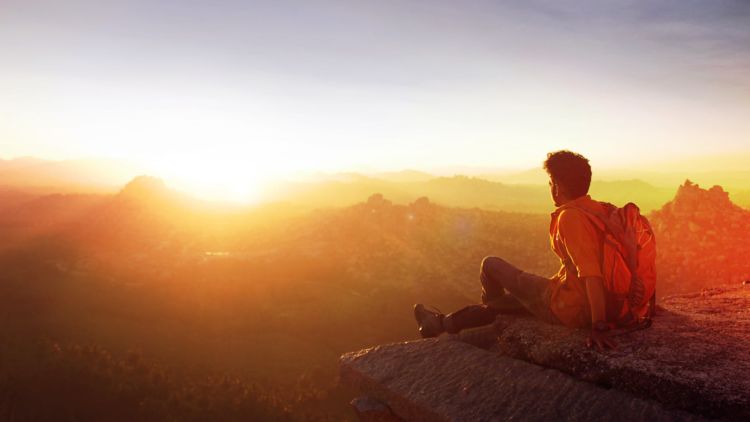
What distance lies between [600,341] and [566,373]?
1.35 ft

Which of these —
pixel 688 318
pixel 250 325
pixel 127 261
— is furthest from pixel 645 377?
pixel 127 261

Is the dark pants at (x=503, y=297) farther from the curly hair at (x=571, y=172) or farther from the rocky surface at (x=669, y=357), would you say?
the curly hair at (x=571, y=172)

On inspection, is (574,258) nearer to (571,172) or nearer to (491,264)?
(571,172)

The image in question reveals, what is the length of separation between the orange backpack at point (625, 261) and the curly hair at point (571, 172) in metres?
0.26

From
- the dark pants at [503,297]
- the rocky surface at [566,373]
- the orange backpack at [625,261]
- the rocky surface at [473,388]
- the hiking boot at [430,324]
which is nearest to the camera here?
the rocky surface at [566,373]

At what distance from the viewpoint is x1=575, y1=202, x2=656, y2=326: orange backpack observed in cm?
397

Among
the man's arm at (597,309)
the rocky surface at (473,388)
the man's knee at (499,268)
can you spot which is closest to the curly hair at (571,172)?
the man's arm at (597,309)

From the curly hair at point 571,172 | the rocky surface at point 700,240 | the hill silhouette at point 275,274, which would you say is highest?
the curly hair at point 571,172

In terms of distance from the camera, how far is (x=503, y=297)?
17.2 ft

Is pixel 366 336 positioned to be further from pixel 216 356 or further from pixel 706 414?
pixel 706 414

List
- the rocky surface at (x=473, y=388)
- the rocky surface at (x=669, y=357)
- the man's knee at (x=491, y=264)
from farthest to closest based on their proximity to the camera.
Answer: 1. the man's knee at (x=491, y=264)
2. the rocky surface at (x=473, y=388)
3. the rocky surface at (x=669, y=357)

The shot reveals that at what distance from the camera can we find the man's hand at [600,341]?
385 cm

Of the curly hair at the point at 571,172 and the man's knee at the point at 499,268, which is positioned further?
the man's knee at the point at 499,268

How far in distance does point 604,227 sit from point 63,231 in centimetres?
3844
